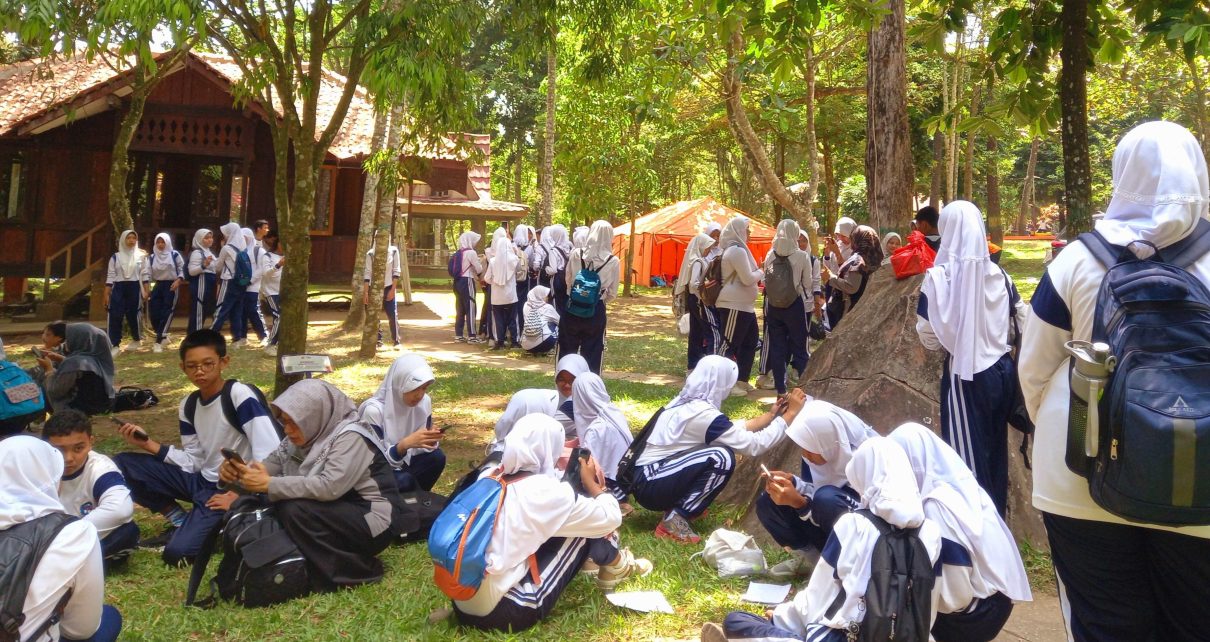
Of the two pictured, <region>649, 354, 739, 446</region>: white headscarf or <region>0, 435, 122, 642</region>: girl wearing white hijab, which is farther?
<region>649, 354, 739, 446</region>: white headscarf

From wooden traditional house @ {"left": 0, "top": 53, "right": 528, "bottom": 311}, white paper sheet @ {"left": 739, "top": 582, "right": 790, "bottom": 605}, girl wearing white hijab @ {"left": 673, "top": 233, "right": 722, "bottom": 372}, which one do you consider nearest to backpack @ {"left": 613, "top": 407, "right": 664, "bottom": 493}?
white paper sheet @ {"left": 739, "top": 582, "right": 790, "bottom": 605}

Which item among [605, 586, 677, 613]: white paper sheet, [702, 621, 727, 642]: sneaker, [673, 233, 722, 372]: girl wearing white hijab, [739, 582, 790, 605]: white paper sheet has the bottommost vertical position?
[605, 586, 677, 613]: white paper sheet

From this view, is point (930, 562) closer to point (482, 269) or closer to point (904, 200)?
point (904, 200)

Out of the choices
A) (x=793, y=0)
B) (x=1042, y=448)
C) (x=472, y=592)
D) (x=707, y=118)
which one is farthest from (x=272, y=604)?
(x=707, y=118)

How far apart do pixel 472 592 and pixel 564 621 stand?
535 millimetres

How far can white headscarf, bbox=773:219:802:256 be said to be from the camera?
950 cm

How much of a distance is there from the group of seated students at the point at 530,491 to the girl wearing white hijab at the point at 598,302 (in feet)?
9.16

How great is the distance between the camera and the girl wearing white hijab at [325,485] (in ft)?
14.6

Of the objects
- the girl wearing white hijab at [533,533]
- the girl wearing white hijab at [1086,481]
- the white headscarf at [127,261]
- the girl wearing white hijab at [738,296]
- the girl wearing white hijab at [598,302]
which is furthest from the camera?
the white headscarf at [127,261]

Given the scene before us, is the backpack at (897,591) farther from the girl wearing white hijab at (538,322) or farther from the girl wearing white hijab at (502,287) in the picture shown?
the girl wearing white hijab at (502,287)

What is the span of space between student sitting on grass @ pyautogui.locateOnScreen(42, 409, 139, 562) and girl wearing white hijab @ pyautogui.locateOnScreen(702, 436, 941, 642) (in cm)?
293

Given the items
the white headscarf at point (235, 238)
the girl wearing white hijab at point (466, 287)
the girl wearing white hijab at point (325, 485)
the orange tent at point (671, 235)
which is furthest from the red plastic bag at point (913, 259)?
the orange tent at point (671, 235)

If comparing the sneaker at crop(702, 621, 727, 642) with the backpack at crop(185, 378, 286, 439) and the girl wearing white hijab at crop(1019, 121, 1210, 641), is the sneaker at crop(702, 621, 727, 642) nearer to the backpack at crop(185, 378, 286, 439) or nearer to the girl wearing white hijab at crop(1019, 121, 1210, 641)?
the girl wearing white hijab at crop(1019, 121, 1210, 641)

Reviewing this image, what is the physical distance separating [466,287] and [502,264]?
107cm
